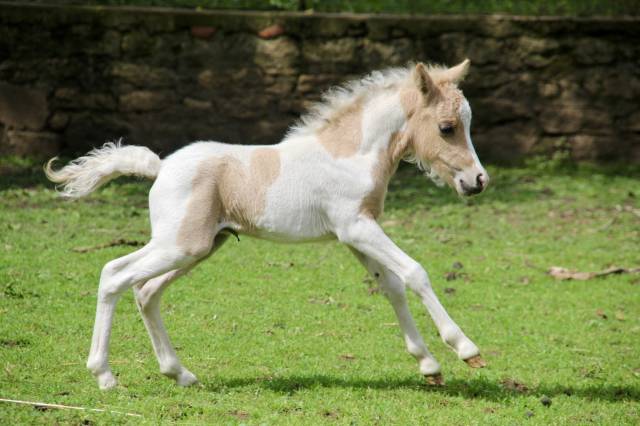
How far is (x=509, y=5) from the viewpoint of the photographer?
526 inches

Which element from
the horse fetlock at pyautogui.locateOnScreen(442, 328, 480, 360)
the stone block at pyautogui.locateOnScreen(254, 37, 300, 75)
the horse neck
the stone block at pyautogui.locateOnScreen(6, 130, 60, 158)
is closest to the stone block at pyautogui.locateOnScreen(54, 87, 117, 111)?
the stone block at pyautogui.locateOnScreen(6, 130, 60, 158)

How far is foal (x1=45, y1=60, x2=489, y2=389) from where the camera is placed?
571cm

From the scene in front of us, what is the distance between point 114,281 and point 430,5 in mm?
8862

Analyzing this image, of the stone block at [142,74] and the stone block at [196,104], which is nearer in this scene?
the stone block at [142,74]

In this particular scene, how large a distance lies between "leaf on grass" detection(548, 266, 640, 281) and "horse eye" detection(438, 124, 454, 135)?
3.70 meters

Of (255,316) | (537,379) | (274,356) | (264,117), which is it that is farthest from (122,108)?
(537,379)

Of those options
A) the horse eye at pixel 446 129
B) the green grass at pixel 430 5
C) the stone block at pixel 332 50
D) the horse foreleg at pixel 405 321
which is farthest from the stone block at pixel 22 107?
the horse eye at pixel 446 129

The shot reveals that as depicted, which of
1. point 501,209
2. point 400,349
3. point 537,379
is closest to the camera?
point 537,379

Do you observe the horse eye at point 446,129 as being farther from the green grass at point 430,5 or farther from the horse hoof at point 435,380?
the green grass at point 430,5

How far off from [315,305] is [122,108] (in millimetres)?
5762

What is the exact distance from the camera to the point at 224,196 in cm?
592

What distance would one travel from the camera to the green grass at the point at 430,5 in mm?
13070

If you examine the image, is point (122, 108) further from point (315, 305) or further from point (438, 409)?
point (438, 409)

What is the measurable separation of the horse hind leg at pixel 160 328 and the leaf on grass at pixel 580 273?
14.7 feet
